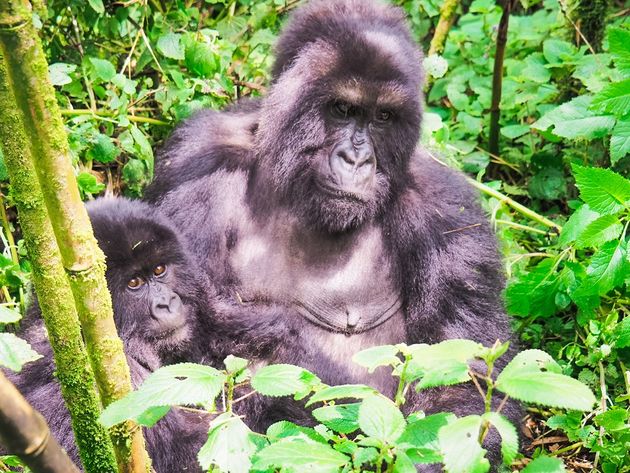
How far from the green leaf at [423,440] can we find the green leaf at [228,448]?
1.00 feet

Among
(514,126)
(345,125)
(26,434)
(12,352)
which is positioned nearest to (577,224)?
(345,125)

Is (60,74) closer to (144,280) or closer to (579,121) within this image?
(144,280)

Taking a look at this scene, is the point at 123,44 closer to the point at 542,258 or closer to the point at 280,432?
the point at 542,258

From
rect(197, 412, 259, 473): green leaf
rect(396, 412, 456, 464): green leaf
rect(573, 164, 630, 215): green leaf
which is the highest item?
rect(197, 412, 259, 473): green leaf

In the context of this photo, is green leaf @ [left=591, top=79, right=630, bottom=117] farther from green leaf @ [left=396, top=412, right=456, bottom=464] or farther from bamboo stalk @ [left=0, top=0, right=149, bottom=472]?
bamboo stalk @ [left=0, top=0, right=149, bottom=472]

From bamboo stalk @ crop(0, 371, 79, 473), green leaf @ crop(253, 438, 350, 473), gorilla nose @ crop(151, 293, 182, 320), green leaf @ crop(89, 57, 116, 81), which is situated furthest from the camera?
green leaf @ crop(89, 57, 116, 81)

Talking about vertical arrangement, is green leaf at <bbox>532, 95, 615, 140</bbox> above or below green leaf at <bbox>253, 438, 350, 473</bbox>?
below

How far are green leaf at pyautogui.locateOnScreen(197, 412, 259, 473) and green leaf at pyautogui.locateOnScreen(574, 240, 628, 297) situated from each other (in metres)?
1.95

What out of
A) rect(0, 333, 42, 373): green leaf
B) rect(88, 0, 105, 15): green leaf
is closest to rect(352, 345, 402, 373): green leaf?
rect(0, 333, 42, 373): green leaf

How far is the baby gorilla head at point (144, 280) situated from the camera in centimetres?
305

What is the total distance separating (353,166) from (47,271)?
1.87 meters

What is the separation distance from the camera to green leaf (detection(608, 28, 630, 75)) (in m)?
3.40

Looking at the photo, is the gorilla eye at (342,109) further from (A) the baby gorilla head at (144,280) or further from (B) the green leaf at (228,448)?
(B) the green leaf at (228,448)

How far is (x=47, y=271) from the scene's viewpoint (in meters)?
1.57
